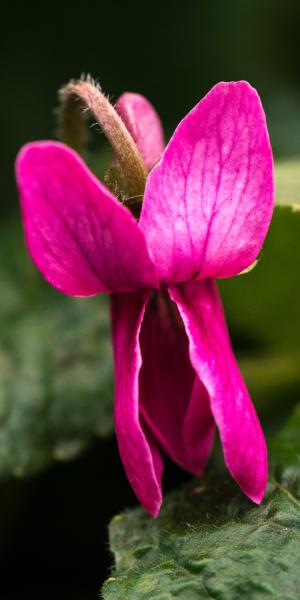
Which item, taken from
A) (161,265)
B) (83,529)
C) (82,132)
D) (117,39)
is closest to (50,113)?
(117,39)

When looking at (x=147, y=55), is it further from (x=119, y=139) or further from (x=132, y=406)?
(x=132, y=406)

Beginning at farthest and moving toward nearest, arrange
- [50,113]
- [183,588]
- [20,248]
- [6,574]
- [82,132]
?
1. [50,113]
2. [20,248]
3. [6,574]
4. [82,132]
5. [183,588]

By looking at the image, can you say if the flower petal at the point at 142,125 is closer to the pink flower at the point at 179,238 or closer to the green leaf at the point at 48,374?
the pink flower at the point at 179,238

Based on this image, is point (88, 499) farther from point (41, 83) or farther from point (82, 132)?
point (41, 83)

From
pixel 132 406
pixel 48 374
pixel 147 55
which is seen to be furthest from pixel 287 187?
pixel 147 55

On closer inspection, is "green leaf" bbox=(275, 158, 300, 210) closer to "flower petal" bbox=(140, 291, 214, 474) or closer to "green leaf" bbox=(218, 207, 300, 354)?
"green leaf" bbox=(218, 207, 300, 354)

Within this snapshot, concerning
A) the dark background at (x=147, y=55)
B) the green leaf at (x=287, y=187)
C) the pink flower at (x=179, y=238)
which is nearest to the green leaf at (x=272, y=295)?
the green leaf at (x=287, y=187)
